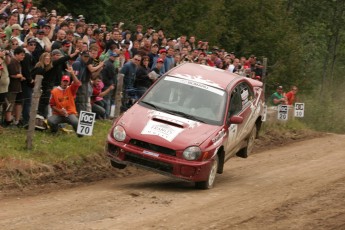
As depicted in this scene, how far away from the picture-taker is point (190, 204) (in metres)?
12.7

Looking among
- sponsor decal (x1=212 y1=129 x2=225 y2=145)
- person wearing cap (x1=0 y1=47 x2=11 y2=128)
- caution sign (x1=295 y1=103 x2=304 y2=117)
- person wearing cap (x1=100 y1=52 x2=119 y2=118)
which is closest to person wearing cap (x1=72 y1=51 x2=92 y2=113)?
person wearing cap (x1=100 y1=52 x2=119 y2=118)

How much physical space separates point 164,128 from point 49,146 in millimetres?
2632

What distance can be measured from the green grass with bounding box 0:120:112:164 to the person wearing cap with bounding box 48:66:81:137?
319 millimetres

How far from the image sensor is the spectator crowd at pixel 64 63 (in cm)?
1574

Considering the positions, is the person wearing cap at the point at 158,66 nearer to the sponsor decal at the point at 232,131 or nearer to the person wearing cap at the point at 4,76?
the sponsor decal at the point at 232,131

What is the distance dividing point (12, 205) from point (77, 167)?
138 inches

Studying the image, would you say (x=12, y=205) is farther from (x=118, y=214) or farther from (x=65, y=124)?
(x=65, y=124)

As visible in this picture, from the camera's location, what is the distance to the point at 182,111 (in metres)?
14.6

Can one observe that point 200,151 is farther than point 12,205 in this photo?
Yes

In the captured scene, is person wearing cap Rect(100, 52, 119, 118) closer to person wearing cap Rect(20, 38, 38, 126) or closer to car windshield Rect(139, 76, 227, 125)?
person wearing cap Rect(20, 38, 38, 126)

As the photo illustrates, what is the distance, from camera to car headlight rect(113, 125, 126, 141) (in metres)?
13.9

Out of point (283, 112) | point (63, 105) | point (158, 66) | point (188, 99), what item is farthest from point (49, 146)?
point (283, 112)

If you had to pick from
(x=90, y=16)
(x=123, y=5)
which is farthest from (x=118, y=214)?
(x=123, y=5)

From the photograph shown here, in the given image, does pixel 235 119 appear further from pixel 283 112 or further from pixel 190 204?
pixel 283 112
